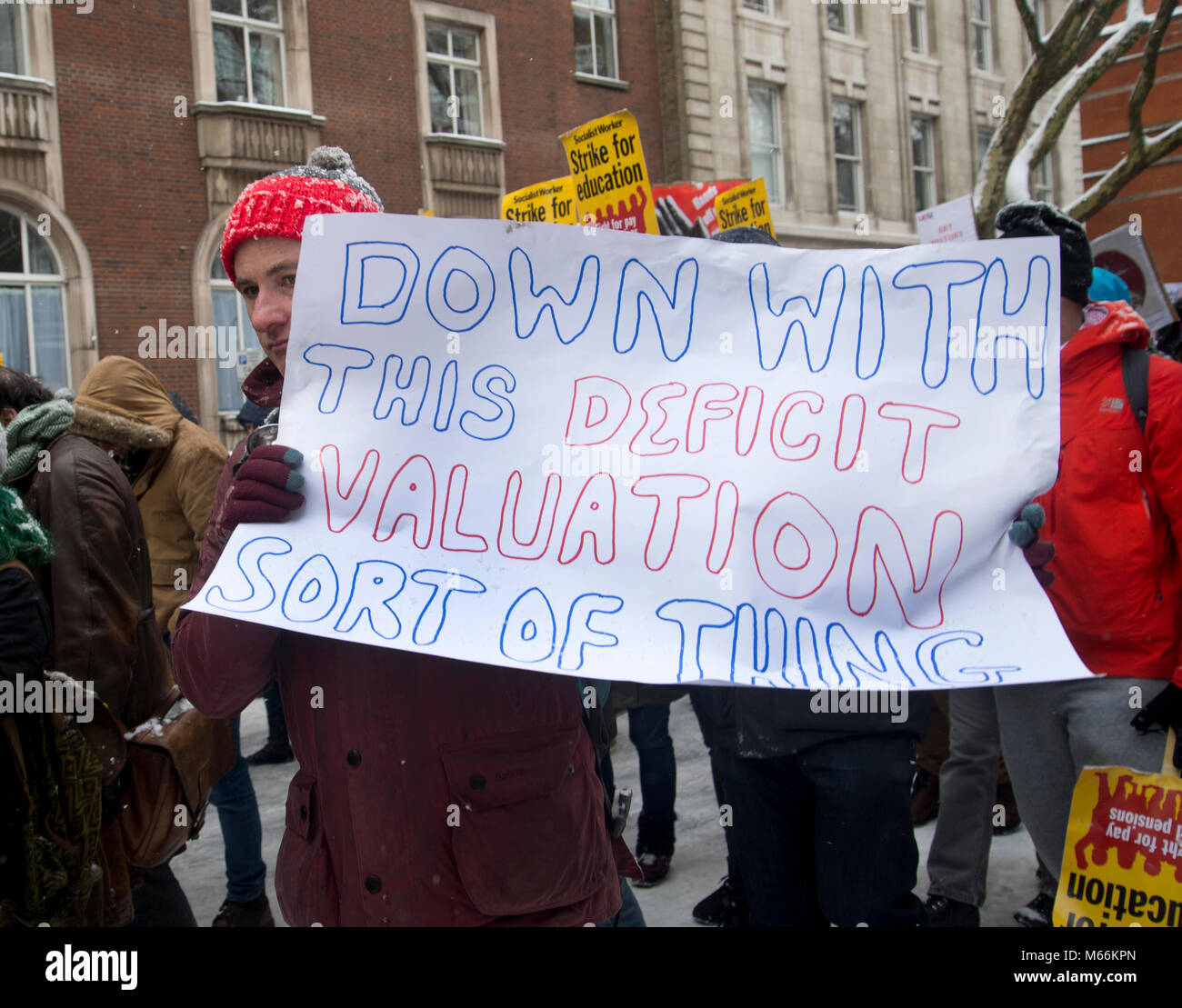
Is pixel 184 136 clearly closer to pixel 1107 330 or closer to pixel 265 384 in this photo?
pixel 265 384

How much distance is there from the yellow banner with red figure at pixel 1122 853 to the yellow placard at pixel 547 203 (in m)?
5.40

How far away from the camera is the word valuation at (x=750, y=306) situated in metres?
1.77

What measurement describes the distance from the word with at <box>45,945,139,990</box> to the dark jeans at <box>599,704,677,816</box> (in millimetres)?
2352

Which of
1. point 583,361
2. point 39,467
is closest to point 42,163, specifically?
point 39,467

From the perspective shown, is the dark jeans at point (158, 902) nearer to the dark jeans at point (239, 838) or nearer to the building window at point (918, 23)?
the dark jeans at point (239, 838)

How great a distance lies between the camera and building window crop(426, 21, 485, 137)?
15.5m

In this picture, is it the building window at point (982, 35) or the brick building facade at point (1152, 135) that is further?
the building window at point (982, 35)

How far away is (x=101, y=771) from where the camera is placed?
256 centimetres

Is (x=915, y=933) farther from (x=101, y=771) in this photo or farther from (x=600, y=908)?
(x=101, y=771)

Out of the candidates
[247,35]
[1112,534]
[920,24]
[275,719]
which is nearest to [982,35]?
[920,24]

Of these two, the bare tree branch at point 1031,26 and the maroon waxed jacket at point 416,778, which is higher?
the bare tree branch at point 1031,26

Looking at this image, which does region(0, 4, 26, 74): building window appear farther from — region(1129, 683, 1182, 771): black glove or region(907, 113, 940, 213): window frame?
region(907, 113, 940, 213): window frame

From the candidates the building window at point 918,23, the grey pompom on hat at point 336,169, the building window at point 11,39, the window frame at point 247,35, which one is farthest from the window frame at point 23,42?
the building window at point 918,23

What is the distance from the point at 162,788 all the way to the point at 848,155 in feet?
67.3
